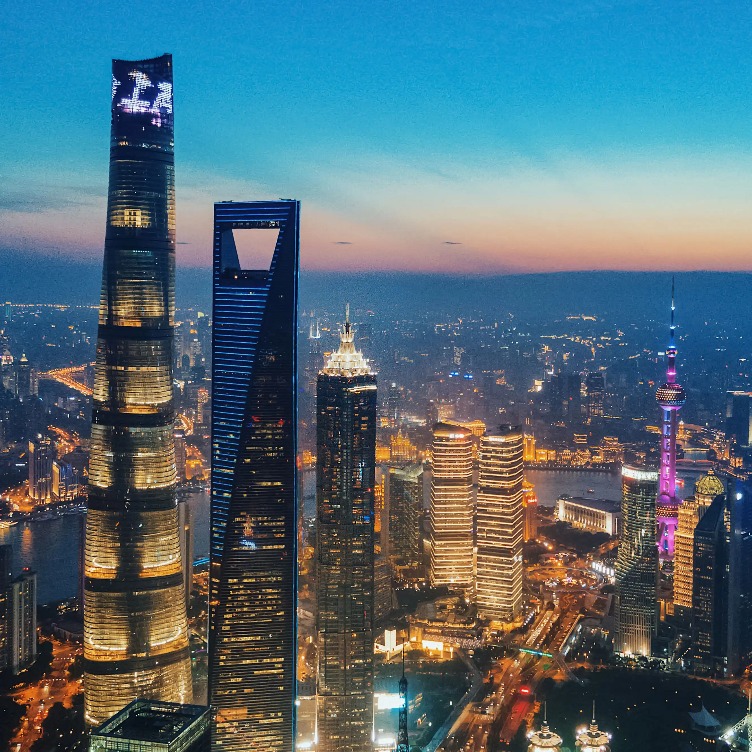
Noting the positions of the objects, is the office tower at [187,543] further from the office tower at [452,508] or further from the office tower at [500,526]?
the office tower at [500,526]

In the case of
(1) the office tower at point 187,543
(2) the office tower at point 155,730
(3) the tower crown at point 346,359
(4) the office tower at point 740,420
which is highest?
(3) the tower crown at point 346,359

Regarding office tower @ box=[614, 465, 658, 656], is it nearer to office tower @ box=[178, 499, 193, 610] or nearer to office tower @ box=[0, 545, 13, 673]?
office tower @ box=[178, 499, 193, 610]

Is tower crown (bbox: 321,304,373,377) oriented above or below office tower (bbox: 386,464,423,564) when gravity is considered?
above

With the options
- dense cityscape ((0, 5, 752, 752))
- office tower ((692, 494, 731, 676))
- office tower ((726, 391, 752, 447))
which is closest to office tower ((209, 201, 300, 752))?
dense cityscape ((0, 5, 752, 752))

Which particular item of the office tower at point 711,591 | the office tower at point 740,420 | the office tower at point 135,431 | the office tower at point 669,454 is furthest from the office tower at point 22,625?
the office tower at point 740,420

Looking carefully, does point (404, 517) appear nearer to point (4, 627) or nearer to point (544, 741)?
point (4, 627)
